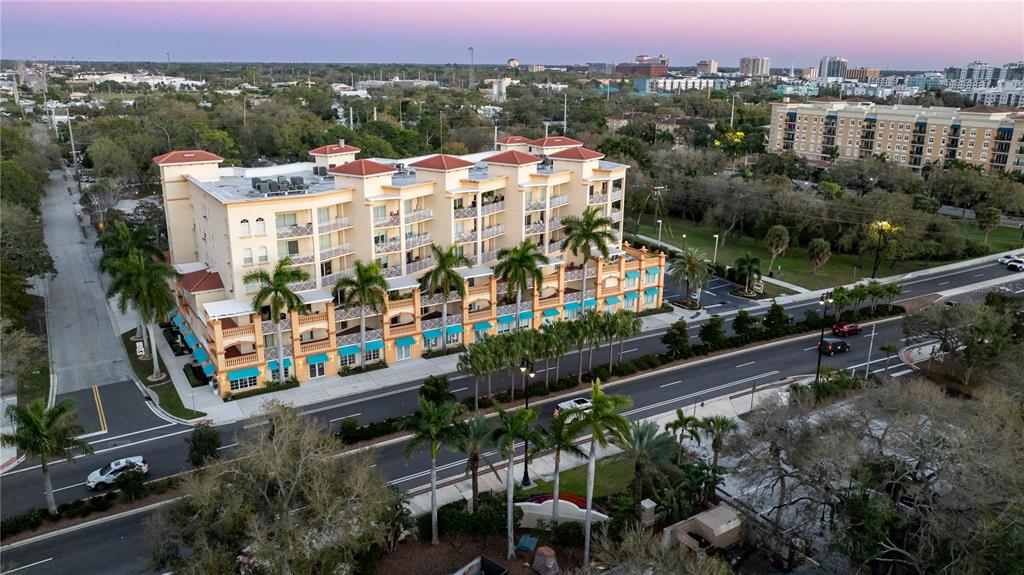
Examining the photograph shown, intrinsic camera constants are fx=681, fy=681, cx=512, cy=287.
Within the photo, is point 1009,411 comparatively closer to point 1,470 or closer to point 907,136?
point 1,470

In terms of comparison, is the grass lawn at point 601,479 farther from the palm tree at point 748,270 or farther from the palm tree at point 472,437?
the palm tree at point 748,270

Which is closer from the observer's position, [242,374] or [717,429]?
[717,429]

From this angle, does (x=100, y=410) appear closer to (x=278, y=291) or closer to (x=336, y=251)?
(x=278, y=291)

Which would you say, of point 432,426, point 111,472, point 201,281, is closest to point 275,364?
point 201,281

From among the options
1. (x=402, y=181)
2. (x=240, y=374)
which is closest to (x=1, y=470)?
Answer: (x=240, y=374)

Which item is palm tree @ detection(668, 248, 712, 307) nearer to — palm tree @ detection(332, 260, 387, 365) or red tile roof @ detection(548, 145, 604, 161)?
red tile roof @ detection(548, 145, 604, 161)

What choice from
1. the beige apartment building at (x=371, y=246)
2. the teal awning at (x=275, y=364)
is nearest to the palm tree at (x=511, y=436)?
the beige apartment building at (x=371, y=246)
